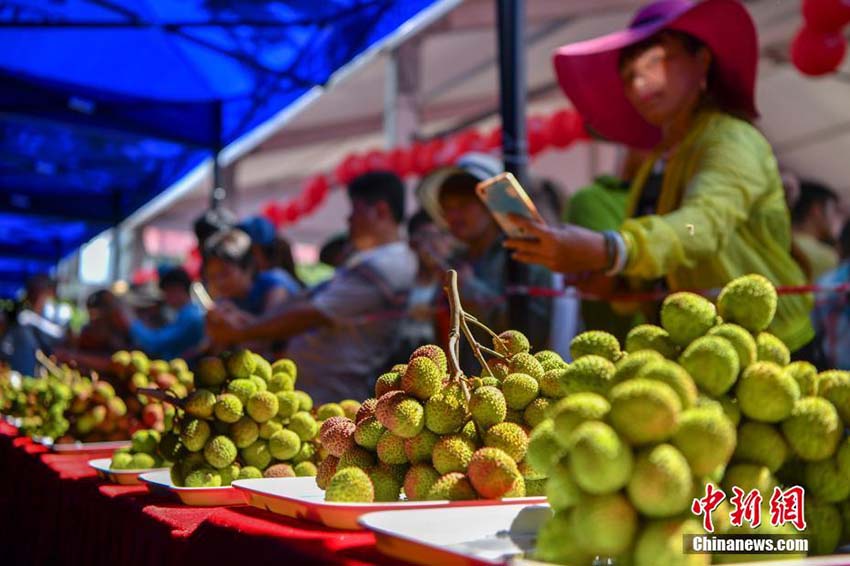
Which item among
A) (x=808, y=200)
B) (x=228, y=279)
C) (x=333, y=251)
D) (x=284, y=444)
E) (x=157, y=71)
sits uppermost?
(x=157, y=71)

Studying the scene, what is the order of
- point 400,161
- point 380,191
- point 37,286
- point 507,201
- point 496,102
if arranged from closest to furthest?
point 507,201
point 380,191
point 37,286
point 400,161
point 496,102

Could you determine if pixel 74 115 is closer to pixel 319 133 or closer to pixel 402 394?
pixel 402 394

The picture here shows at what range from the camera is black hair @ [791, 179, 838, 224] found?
16.8ft

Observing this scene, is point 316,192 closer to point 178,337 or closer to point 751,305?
point 178,337

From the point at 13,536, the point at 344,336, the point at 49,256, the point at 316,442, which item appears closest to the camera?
Answer: the point at 316,442

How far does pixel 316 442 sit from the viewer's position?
132cm

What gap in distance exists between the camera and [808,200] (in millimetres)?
5207

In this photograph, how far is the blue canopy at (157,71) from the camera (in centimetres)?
332

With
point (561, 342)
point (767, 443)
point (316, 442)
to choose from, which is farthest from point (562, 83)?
point (767, 443)

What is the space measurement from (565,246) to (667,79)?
553mm

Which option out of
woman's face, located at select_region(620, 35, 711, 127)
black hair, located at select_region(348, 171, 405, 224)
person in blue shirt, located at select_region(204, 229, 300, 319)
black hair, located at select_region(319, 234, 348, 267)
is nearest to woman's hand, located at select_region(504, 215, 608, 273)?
woman's face, located at select_region(620, 35, 711, 127)

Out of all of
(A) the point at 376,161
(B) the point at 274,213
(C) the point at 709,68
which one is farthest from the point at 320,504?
(B) the point at 274,213

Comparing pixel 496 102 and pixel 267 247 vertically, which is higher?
pixel 496 102

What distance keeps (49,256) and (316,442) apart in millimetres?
7850
